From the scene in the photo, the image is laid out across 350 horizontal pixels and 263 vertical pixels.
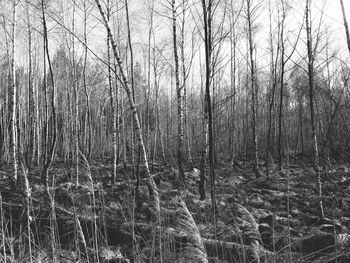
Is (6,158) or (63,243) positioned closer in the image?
(63,243)

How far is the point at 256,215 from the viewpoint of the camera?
21.7 feet

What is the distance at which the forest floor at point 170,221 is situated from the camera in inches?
99.2

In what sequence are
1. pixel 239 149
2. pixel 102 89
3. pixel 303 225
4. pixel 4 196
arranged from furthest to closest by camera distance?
pixel 102 89, pixel 239 149, pixel 4 196, pixel 303 225

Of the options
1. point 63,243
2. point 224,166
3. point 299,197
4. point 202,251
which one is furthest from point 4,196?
point 224,166

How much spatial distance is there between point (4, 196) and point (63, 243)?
368cm

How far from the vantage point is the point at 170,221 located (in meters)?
5.09

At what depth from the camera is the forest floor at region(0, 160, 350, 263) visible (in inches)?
99.2

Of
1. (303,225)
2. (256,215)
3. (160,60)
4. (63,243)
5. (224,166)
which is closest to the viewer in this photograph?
(63,243)

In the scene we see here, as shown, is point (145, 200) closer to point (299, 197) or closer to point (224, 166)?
point (299, 197)

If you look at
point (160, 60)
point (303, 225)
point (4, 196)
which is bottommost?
point (303, 225)

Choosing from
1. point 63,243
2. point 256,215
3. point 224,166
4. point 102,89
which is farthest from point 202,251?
point 102,89

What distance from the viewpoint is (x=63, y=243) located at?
4.70 meters

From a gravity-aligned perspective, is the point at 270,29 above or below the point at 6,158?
above

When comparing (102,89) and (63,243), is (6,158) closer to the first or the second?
(102,89)
